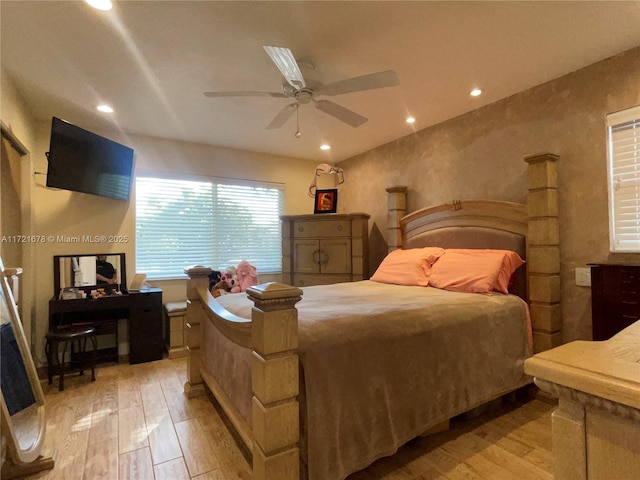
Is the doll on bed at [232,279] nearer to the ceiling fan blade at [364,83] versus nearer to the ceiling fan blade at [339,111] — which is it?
the ceiling fan blade at [339,111]

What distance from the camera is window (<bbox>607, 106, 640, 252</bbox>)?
7.01ft

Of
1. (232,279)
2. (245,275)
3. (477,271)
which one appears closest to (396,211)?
(477,271)

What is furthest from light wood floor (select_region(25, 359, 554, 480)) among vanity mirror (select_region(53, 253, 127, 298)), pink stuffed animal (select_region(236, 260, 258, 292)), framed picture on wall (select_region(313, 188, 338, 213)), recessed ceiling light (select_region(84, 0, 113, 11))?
framed picture on wall (select_region(313, 188, 338, 213))

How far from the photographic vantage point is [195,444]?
186 centimetres

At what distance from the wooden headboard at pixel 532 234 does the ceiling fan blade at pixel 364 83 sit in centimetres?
133

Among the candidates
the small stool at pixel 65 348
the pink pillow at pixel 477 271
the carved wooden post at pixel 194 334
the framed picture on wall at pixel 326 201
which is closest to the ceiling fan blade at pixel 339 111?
the pink pillow at pixel 477 271

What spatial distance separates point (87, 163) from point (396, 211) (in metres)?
3.18

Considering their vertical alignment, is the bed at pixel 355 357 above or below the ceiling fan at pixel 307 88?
below

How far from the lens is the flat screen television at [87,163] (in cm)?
275

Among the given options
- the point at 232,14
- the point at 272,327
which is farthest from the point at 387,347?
the point at 232,14

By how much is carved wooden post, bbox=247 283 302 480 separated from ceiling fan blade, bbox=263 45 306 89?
47.7 inches

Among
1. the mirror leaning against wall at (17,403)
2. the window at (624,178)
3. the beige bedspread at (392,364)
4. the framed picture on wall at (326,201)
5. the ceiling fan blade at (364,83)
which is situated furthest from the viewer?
the framed picture on wall at (326,201)

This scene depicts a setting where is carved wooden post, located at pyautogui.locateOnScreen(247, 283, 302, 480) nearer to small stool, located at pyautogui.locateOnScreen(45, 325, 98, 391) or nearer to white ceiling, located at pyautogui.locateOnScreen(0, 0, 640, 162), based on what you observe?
white ceiling, located at pyautogui.locateOnScreen(0, 0, 640, 162)

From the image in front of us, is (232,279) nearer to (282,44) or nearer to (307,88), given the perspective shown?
(307,88)
